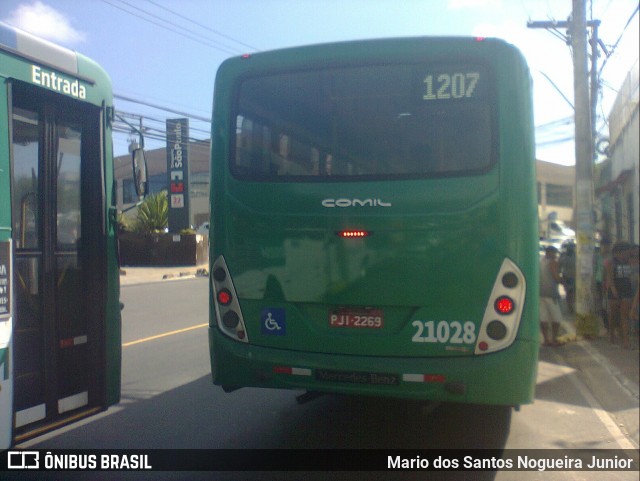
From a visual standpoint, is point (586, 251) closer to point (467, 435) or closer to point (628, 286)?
point (628, 286)

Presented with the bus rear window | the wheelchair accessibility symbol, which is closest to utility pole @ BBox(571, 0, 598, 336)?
the bus rear window

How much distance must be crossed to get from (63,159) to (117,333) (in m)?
1.46

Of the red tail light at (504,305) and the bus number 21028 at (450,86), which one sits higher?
the bus number 21028 at (450,86)

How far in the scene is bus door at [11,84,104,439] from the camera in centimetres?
471

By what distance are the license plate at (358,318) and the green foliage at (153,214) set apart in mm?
30386

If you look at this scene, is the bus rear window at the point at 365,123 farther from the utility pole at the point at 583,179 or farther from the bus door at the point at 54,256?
the utility pole at the point at 583,179

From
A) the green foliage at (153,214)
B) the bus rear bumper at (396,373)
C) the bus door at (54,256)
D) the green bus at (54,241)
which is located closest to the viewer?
the green bus at (54,241)

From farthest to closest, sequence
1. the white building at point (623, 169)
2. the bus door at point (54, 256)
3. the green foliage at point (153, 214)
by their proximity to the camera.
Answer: the green foliage at point (153, 214)
the white building at point (623, 169)
the bus door at point (54, 256)

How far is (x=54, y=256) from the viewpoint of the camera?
4.95 meters

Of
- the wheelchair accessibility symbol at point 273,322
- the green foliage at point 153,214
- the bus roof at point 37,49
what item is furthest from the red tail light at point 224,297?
the green foliage at point 153,214

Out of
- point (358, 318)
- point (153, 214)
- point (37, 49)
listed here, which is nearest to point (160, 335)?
point (358, 318)

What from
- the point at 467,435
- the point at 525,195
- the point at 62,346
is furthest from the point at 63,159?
the point at 467,435

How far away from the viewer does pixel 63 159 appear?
201 inches

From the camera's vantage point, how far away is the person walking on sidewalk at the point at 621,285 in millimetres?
10367
